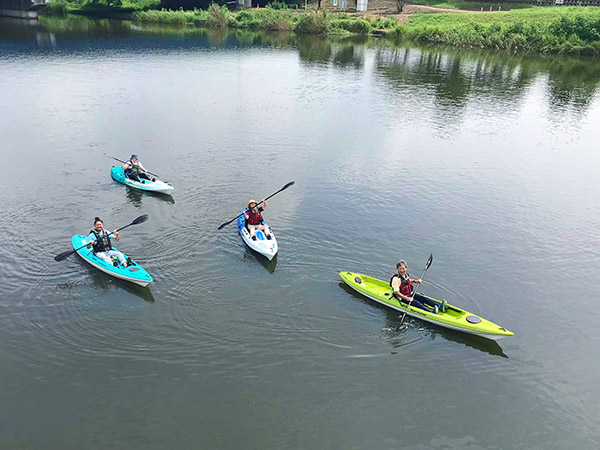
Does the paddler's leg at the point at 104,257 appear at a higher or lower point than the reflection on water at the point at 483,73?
lower

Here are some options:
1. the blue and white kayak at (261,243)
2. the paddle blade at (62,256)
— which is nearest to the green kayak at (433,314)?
the blue and white kayak at (261,243)

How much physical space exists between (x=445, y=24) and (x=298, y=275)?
67988mm

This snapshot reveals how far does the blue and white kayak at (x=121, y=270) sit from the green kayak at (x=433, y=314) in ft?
24.1

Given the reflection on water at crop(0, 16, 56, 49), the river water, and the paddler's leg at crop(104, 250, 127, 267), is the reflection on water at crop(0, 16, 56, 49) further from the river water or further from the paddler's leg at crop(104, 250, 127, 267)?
the paddler's leg at crop(104, 250, 127, 267)

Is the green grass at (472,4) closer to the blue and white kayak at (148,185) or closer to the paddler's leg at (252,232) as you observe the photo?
the blue and white kayak at (148,185)

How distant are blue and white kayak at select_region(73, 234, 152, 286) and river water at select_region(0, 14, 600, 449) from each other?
1.36 feet

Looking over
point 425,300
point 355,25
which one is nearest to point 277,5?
point 355,25

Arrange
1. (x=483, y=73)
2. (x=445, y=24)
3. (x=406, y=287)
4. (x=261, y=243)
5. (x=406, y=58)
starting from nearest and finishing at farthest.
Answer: (x=406, y=287)
(x=261, y=243)
(x=483, y=73)
(x=406, y=58)
(x=445, y=24)

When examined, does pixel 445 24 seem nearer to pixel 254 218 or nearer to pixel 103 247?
pixel 254 218

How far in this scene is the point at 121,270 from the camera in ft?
57.6

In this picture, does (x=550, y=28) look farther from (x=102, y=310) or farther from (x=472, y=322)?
(x=102, y=310)

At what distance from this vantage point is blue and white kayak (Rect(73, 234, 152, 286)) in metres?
17.2

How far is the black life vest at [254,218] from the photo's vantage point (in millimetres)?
20250

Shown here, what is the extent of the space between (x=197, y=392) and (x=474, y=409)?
8.04m
